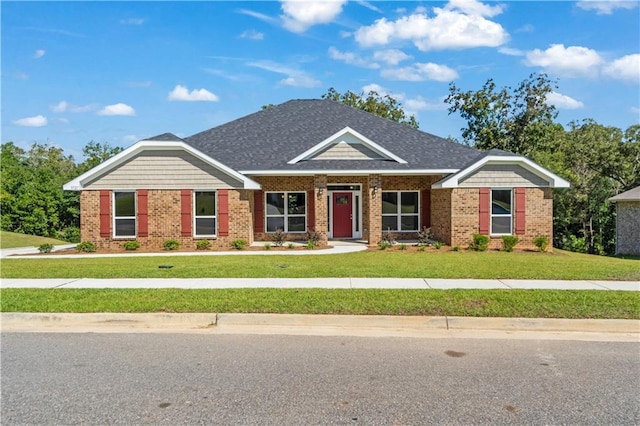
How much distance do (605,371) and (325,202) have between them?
14073 mm

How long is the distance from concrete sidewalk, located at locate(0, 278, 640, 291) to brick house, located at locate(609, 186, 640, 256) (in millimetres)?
15367

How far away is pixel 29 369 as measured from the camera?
5.45 m

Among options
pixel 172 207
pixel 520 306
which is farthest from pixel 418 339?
pixel 172 207

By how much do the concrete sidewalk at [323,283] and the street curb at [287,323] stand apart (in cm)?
211

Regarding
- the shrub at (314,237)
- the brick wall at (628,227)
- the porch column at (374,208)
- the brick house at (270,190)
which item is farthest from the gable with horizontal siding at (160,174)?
the brick wall at (628,227)

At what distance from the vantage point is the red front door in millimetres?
21438

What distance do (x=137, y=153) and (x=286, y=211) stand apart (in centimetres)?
635

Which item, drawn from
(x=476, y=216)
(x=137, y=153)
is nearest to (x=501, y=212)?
(x=476, y=216)

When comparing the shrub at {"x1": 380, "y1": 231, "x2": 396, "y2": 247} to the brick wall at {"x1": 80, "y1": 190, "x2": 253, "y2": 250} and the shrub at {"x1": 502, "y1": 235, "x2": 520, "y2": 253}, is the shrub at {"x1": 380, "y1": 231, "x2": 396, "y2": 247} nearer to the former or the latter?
the shrub at {"x1": 502, "y1": 235, "x2": 520, "y2": 253}

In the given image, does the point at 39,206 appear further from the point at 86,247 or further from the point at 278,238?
the point at 278,238

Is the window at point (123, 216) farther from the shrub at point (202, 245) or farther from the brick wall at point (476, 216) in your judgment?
the brick wall at point (476, 216)

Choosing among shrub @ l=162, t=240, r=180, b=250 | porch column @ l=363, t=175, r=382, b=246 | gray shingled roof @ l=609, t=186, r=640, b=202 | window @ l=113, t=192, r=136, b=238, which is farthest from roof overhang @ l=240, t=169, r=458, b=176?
gray shingled roof @ l=609, t=186, r=640, b=202

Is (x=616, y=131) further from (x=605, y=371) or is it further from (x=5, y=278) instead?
(x=5, y=278)

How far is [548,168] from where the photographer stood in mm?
27734
